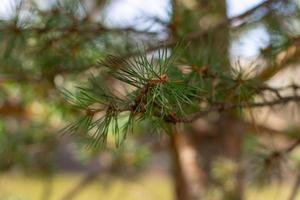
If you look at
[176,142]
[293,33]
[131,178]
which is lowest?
[131,178]

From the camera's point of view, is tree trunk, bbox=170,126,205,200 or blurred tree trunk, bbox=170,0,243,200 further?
tree trunk, bbox=170,126,205,200

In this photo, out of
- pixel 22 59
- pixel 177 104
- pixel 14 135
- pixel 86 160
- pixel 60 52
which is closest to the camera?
pixel 177 104

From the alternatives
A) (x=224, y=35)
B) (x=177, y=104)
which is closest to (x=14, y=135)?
(x=224, y=35)

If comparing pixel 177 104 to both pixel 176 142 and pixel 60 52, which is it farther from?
pixel 176 142

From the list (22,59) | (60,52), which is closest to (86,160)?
(22,59)

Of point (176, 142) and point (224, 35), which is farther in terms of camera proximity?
point (176, 142)

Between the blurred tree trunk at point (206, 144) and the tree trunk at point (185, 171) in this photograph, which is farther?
the tree trunk at point (185, 171)

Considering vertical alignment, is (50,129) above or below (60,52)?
below

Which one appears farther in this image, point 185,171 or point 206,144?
point 206,144

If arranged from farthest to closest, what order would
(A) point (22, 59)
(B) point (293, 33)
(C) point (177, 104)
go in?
(A) point (22, 59)
(B) point (293, 33)
(C) point (177, 104)
